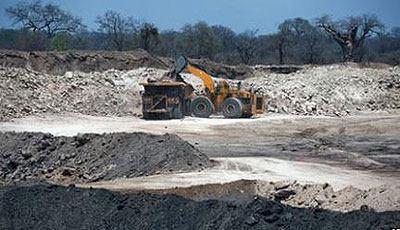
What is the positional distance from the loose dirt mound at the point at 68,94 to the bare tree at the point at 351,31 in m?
25.3

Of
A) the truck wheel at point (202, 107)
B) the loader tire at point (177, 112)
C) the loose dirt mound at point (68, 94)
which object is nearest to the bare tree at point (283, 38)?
the loose dirt mound at point (68, 94)

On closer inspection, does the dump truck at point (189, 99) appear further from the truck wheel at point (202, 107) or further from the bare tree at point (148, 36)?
the bare tree at point (148, 36)

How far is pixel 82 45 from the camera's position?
206 ft

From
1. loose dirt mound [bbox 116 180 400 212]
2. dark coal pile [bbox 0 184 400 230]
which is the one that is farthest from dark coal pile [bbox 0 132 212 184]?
dark coal pile [bbox 0 184 400 230]

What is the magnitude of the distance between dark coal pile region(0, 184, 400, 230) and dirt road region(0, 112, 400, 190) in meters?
2.29

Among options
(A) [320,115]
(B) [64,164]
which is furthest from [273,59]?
(B) [64,164]

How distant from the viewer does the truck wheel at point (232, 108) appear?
920 inches

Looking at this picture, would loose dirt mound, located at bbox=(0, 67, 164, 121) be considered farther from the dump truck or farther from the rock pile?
the rock pile

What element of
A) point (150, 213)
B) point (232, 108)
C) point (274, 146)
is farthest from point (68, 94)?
point (150, 213)

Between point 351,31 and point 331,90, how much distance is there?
18586 mm

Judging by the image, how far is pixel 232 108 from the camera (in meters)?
23.5

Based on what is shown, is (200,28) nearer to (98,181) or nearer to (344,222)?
(98,181)

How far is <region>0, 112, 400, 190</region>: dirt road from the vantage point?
11.0 metres

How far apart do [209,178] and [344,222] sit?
5.29m
